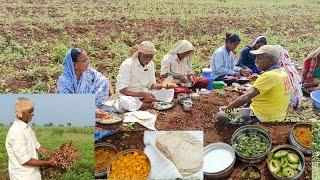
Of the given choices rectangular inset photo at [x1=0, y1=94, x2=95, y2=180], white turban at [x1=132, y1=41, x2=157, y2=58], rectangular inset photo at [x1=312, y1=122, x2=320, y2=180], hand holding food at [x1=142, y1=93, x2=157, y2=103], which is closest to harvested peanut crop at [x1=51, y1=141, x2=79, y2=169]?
rectangular inset photo at [x1=0, y1=94, x2=95, y2=180]

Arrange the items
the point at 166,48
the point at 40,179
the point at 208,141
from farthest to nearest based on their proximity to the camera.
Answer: the point at 166,48 → the point at 208,141 → the point at 40,179

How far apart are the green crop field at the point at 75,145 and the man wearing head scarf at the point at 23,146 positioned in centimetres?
12

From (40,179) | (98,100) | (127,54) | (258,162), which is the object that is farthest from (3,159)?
(258,162)

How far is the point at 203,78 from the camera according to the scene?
17.7 feet

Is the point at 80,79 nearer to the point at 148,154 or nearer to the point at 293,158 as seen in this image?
the point at 148,154

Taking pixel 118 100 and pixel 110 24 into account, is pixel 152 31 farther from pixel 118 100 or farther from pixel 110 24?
pixel 118 100

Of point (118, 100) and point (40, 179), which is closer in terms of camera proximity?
point (40, 179)

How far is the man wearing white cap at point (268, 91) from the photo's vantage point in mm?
4555

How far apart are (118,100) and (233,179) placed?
111cm

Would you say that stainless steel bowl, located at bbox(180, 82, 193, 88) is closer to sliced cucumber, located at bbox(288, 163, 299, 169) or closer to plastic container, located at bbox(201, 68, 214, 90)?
plastic container, located at bbox(201, 68, 214, 90)

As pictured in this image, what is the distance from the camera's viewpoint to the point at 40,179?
4492 mm

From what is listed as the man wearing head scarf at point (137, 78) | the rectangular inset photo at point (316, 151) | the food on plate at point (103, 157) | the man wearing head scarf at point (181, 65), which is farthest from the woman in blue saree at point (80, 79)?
the rectangular inset photo at point (316, 151)

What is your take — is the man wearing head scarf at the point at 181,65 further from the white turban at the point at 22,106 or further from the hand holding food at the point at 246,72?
the white turban at the point at 22,106

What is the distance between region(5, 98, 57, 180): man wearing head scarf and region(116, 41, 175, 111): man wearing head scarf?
81cm
